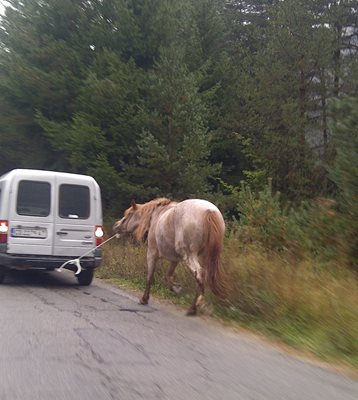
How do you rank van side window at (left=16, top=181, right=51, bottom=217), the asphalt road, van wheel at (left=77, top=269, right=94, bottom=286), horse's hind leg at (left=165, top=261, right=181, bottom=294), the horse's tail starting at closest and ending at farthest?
1. the asphalt road
2. the horse's tail
3. horse's hind leg at (left=165, top=261, right=181, bottom=294)
4. van side window at (left=16, top=181, right=51, bottom=217)
5. van wheel at (left=77, top=269, right=94, bottom=286)

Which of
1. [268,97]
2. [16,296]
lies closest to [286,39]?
→ [268,97]

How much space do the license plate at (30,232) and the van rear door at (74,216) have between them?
0.86 ft

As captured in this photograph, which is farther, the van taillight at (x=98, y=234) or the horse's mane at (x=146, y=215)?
the van taillight at (x=98, y=234)

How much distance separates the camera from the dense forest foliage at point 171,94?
2186 cm

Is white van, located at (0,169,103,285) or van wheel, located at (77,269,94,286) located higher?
white van, located at (0,169,103,285)

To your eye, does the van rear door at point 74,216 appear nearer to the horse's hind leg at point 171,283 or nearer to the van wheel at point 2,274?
the van wheel at point 2,274

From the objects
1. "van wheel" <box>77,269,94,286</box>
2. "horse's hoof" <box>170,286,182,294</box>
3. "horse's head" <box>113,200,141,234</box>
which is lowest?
"van wheel" <box>77,269,94,286</box>

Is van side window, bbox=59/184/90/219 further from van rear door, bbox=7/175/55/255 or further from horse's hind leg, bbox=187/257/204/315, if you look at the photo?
horse's hind leg, bbox=187/257/204/315

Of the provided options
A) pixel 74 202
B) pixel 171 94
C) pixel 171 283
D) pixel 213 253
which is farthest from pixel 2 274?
pixel 171 94

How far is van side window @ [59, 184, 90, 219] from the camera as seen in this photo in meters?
13.1

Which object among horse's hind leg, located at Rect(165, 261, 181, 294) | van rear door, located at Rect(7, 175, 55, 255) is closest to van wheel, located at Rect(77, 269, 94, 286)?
van rear door, located at Rect(7, 175, 55, 255)

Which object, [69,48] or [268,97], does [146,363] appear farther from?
[268,97]

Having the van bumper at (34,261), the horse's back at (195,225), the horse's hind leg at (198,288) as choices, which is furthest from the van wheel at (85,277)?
the horse's hind leg at (198,288)

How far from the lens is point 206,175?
22344 millimetres
